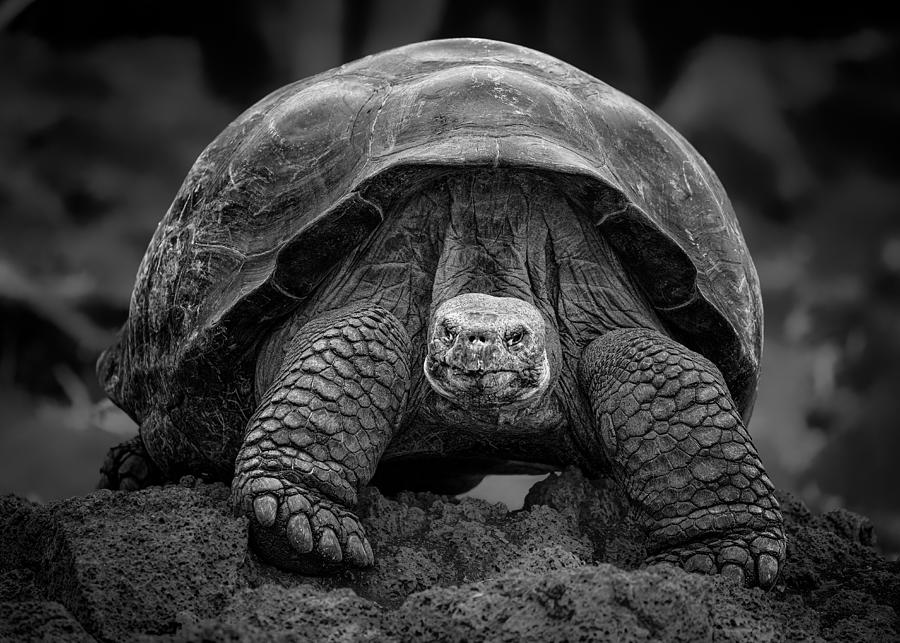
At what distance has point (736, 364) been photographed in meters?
4.13

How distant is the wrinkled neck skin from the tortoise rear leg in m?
2.30

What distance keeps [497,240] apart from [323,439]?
1.12 meters

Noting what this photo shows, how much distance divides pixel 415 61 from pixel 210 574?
8.50 ft

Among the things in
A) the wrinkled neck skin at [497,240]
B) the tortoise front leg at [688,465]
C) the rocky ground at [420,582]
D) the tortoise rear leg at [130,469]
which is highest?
the wrinkled neck skin at [497,240]

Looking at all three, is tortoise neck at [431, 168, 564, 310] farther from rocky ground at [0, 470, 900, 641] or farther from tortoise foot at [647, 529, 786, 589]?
tortoise foot at [647, 529, 786, 589]

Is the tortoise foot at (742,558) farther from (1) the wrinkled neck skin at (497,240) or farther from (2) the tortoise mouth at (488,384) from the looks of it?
(1) the wrinkled neck skin at (497,240)

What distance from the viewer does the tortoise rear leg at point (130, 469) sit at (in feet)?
16.8

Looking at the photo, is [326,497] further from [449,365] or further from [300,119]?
[300,119]

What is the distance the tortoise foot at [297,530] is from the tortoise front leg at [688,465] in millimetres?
971

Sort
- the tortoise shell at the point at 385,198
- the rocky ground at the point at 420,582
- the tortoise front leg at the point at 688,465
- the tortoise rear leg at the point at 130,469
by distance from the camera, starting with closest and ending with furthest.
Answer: the rocky ground at the point at 420,582, the tortoise front leg at the point at 688,465, the tortoise shell at the point at 385,198, the tortoise rear leg at the point at 130,469

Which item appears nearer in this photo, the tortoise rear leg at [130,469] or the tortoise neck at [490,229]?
the tortoise neck at [490,229]

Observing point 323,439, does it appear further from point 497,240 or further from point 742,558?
point 742,558

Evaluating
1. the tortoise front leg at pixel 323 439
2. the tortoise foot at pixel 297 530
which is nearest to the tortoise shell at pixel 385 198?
the tortoise front leg at pixel 323 439

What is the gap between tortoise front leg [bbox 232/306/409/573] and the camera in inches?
115
